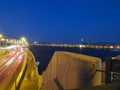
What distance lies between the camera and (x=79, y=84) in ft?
34.9

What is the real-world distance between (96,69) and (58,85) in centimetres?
533

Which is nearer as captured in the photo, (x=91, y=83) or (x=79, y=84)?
(x=91, y=83)

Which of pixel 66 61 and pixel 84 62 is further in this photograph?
pixel 66 61

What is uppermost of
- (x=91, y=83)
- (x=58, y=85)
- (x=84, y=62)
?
(x=84, y=62)


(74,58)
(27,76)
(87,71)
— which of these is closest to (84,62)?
(87,71)

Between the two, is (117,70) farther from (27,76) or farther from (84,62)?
(27,76)

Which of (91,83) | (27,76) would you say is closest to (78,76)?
(91,83)

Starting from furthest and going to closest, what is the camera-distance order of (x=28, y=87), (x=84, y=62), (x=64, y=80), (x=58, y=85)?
(x=58, y=85), (x=64, y=80), (x=28, y=87), (x=84, y=62)

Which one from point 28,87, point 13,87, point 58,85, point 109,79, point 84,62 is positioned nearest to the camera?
point 109,79

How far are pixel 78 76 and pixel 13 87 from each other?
9.32 feet

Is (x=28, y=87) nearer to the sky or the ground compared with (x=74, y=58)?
nearer to the ground

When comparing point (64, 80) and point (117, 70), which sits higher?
point (117, 70)

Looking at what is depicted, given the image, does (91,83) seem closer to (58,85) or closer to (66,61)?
(66,61)

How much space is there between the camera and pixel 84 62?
10.5m
